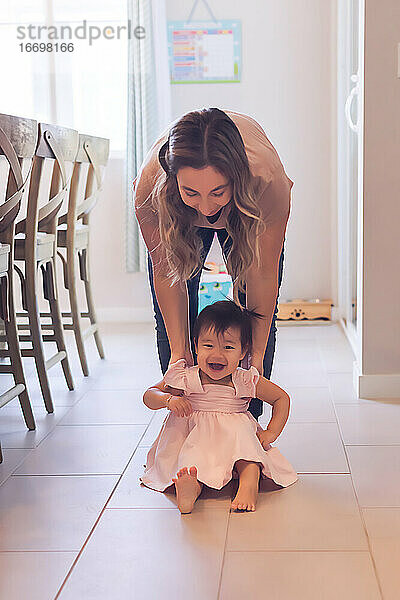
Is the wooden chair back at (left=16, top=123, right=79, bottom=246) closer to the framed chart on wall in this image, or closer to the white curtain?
the white curtain

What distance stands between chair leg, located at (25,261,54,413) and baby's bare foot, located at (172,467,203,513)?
37.9 inches

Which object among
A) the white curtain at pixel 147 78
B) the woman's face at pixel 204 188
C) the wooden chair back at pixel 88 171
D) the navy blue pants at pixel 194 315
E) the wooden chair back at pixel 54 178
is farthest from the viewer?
the white curtain at pixel 147 78

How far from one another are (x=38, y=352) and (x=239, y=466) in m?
1.00

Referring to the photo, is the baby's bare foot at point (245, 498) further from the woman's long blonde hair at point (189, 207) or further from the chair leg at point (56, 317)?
the chair leg at point (56, 317)

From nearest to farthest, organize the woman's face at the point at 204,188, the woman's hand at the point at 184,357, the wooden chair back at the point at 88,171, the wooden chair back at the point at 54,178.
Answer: the woman's face at the point at 204,188 → the woman's hand at the point at 184,357 → the wooden chair back at the point at 54,178 → the wooden chair back at the point at 88,171

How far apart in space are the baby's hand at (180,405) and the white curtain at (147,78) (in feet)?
8.10

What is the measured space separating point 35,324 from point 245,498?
→ 3.67 ft

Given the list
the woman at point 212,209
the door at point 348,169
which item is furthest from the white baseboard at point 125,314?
the woman at point 212,209

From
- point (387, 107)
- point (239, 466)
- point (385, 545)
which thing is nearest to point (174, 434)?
point (239, 466)

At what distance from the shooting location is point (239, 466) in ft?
6.11

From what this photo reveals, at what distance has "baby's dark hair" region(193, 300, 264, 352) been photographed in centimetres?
186

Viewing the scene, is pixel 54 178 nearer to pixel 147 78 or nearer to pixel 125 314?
pixel 147 78

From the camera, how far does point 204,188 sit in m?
1.67

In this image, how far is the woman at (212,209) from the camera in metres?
1.67
